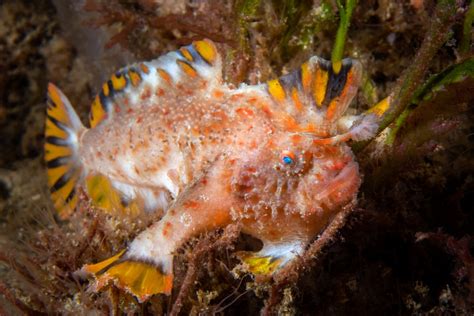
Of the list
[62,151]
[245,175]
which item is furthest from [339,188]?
[62,151]

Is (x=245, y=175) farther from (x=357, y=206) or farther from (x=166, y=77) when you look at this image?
(x=166, y=77)

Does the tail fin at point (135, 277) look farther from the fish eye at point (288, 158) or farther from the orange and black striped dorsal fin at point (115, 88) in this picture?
the orange and black striped dorsal fin at point (115, 88)

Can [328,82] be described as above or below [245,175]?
above

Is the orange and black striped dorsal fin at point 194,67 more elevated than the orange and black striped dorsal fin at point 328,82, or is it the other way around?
the orange and black striped dorsal fin at point 194,67

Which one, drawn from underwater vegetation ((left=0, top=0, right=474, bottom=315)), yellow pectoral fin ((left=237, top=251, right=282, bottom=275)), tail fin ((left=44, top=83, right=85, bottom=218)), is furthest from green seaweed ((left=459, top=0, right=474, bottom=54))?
tail fin ((left=44, top=83, right=85, bottom=218))

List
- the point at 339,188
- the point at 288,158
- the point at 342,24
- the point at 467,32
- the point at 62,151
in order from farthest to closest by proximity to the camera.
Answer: the point at 62,151 < the point at 342,24 < the point at 467,32 < the point at 288,158 < the point at 339,188

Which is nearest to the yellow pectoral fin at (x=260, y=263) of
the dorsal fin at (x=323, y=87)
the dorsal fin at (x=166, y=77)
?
the dorsal fin at (x=323, y=87)

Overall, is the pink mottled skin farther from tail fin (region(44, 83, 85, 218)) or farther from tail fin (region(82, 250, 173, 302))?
tail fin (region(44, 83, 85, 218))
